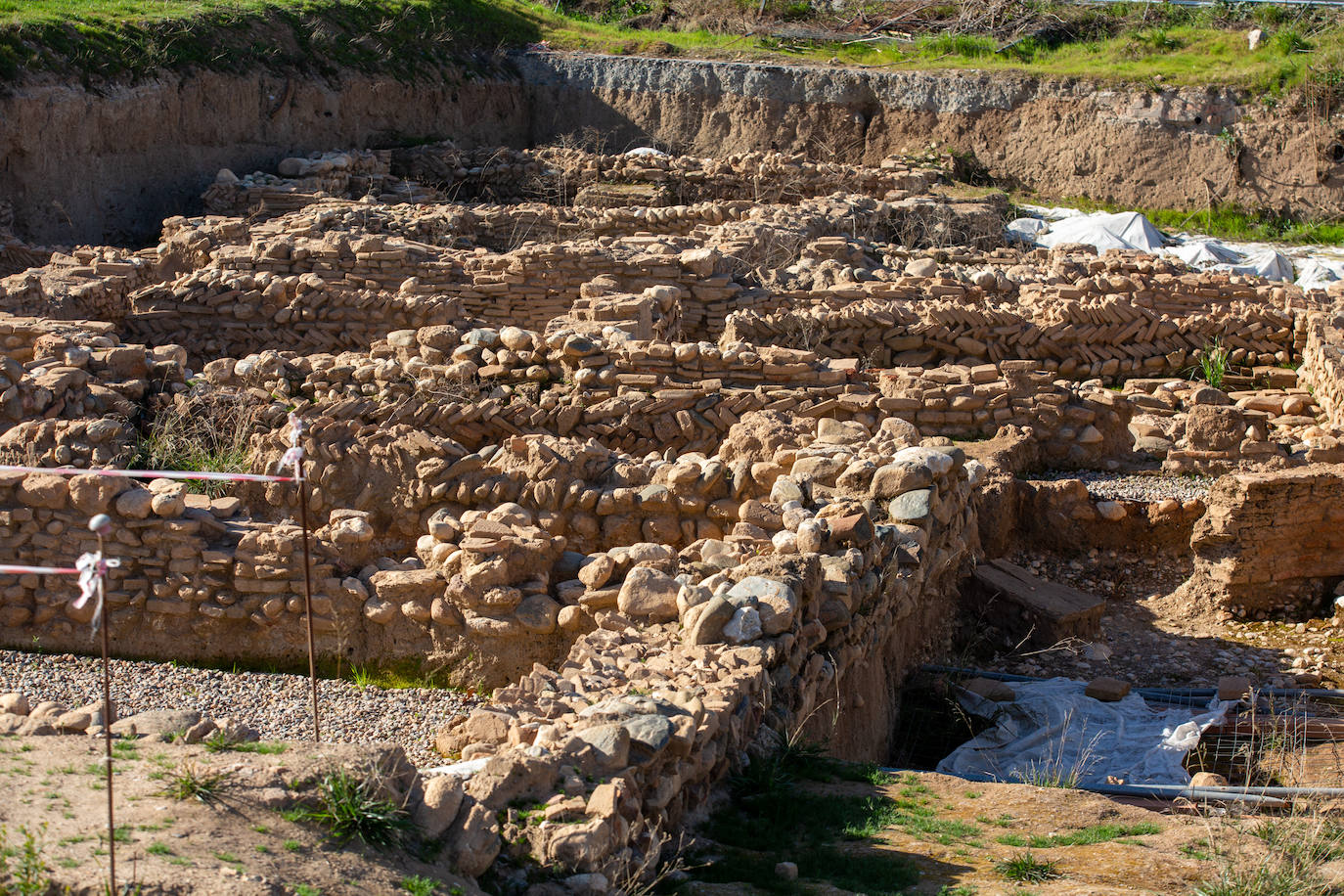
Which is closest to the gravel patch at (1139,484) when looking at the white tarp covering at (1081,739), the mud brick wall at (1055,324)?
the mud brick wall at (1055,324)

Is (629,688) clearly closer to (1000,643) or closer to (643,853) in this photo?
(643,853)

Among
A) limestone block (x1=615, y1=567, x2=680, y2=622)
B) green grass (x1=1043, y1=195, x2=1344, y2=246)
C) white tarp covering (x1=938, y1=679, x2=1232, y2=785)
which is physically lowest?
white tarp covering (x1=938, y1=679, x2=1232, y2=785)

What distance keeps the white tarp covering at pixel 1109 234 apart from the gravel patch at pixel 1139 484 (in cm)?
789

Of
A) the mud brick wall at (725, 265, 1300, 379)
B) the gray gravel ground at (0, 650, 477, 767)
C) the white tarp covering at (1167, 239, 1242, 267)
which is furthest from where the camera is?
the white tarp covering at (1167, 239, 1242, 267)

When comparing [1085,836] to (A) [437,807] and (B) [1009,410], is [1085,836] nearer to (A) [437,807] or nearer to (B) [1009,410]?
(A) [437,807]

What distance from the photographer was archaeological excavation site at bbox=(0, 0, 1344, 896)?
3807 mm

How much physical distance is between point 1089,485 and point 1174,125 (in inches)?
553

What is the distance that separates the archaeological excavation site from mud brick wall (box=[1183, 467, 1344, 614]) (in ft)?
0.09

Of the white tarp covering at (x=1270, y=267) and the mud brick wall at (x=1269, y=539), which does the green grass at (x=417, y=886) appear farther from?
the white tarp covering at (x=1270, y=267)

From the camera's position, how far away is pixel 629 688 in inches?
182

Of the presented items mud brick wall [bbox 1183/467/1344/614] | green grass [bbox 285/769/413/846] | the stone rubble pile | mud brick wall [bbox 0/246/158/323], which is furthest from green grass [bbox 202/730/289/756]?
mud brick wall [bbox 0/246/158/323]

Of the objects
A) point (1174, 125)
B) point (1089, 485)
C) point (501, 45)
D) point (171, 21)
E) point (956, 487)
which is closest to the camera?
point (956, 487)

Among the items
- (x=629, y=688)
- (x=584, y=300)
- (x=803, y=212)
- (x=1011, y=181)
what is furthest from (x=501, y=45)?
(x=629, y=688)

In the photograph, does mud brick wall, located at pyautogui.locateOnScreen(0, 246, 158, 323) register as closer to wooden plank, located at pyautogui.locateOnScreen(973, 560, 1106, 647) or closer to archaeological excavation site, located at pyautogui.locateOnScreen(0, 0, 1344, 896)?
archaeological excavation site, located at pyautogui.locateOnScreen(0, 0, 1344, 896)
